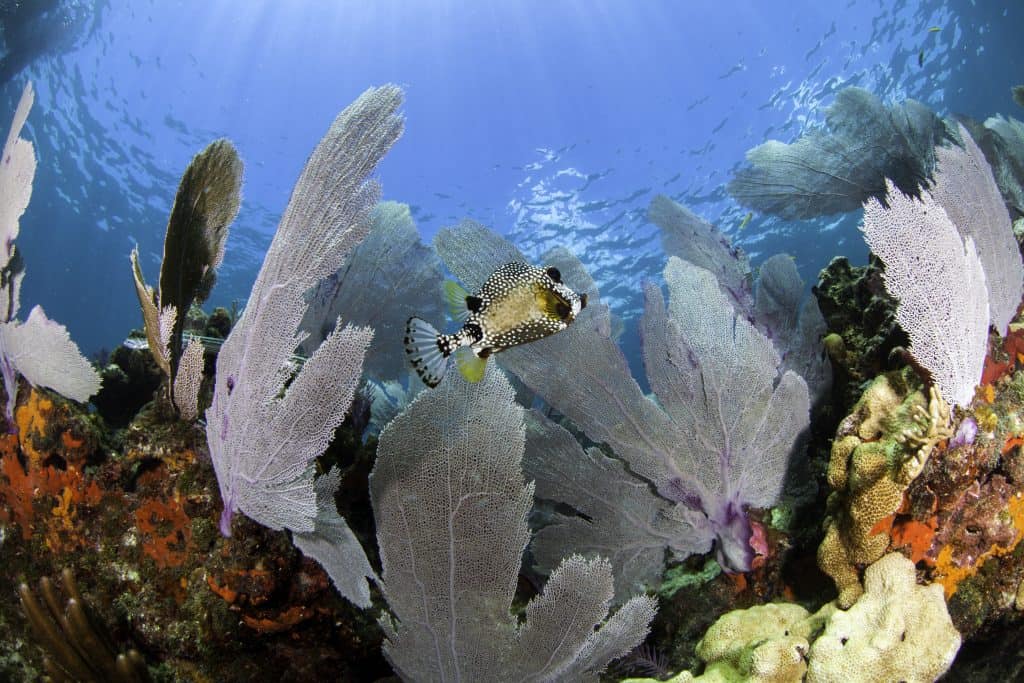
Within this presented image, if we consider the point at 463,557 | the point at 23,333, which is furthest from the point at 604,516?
A: the point at 23,333

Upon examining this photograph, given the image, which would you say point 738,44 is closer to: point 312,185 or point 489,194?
point 489,194

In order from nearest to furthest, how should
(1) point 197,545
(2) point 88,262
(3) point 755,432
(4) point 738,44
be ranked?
(1) point 197,545
(3) point 755,432
(4) point 738,44
(2) point 88,262

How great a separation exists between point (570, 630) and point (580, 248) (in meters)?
23.1

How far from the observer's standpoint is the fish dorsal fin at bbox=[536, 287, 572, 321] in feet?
6.55

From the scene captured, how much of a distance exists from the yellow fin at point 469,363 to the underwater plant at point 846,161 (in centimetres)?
518

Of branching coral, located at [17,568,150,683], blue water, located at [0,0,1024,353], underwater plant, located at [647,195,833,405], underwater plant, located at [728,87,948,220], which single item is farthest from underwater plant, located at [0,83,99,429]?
blue water, located at [0,0,1024,353]

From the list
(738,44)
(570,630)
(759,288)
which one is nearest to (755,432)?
(570,630)

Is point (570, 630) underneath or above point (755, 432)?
underneath

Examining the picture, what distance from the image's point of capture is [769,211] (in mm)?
6250


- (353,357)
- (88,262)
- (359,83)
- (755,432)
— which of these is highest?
(88,262)

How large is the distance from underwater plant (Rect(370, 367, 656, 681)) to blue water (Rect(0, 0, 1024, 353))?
58.8 feet

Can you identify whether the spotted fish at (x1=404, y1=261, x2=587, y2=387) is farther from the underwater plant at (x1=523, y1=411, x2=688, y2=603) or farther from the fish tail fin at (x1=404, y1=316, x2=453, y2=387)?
the underwater plant at (x1=523, y1=411, x2=688, y2=603)

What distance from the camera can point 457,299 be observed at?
2020 millimetres

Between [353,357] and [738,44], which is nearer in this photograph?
[353,357]
